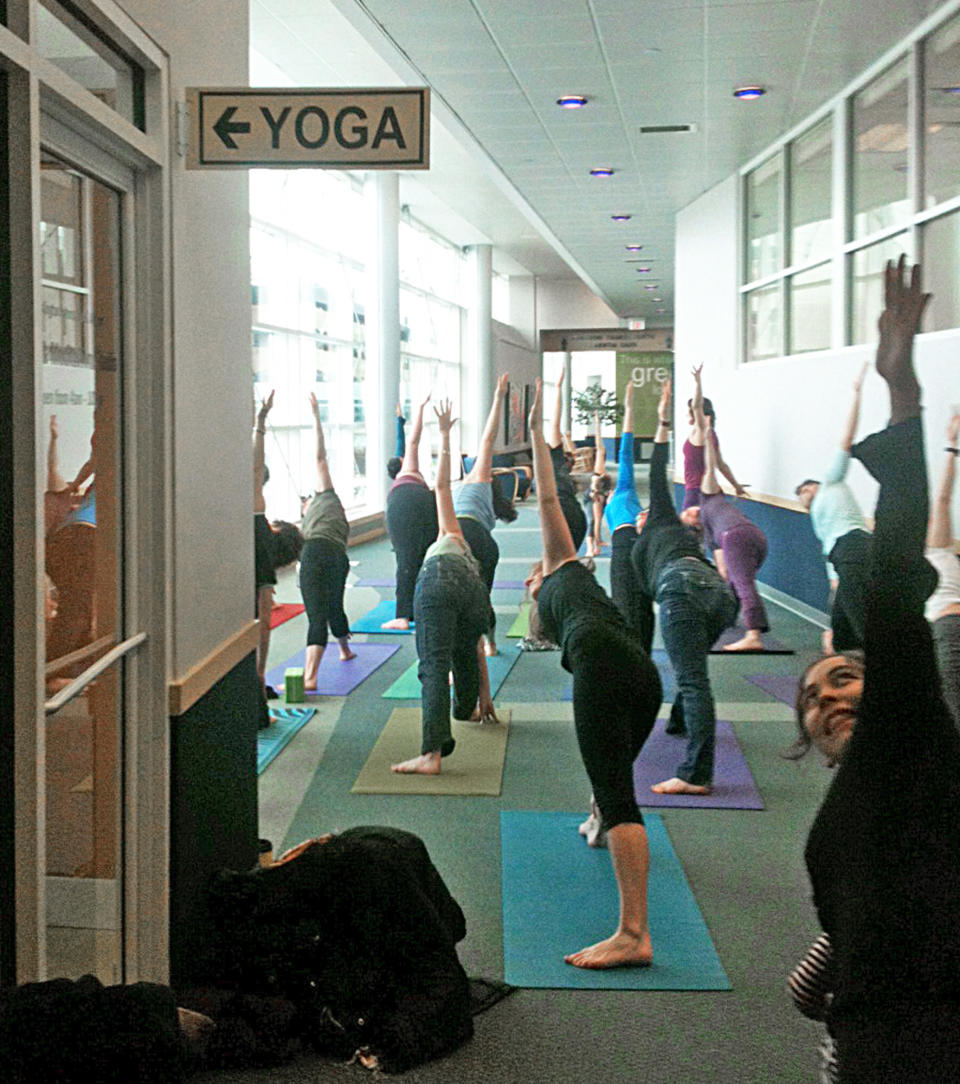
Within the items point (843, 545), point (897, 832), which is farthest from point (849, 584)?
point (897, 832)

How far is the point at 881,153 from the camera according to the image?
8.41 meters

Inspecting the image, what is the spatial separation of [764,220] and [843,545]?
558cm

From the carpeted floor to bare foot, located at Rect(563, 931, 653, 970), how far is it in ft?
0.44

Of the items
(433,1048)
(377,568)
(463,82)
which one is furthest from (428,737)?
(377,568)

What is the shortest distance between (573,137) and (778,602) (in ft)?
14.0

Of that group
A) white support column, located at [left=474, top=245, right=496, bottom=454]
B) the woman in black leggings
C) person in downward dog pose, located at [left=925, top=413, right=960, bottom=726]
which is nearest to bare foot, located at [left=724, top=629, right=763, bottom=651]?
the woman in black leggings

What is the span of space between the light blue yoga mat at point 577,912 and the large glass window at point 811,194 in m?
6.23

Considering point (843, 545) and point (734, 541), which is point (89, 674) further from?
point (734, 541)

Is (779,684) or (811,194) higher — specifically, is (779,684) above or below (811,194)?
below

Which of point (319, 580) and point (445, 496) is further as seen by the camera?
point (319, 580)

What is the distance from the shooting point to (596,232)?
16531 millimetres

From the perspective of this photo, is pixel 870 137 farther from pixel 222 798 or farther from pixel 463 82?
pixel 222 798

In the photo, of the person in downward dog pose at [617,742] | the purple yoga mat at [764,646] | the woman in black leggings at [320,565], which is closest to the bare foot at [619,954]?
the person in downward dog pose at [617,742]

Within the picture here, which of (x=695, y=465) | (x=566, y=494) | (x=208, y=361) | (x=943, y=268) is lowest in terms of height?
(x=566, y=494)
